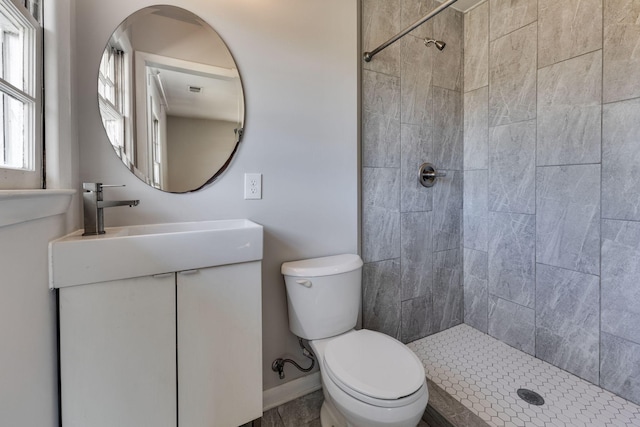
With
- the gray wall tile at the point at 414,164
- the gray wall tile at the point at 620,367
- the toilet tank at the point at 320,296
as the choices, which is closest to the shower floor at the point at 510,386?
the gray wall tile at the point at 620,367

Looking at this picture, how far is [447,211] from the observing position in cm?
208

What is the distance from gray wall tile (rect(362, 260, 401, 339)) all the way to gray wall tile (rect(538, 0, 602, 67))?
1531 mm

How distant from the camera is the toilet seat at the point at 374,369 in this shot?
0.96 metres

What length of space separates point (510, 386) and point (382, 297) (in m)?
0.81

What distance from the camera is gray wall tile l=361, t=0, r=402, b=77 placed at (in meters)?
1.68

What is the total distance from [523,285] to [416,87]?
1.48 m

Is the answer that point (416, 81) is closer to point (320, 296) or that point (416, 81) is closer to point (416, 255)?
point (416, 255)

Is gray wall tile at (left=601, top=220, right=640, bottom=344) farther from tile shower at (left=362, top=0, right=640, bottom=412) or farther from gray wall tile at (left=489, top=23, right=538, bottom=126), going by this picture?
gray wall tile at (left=489, top=23, right=538, bottom=126)

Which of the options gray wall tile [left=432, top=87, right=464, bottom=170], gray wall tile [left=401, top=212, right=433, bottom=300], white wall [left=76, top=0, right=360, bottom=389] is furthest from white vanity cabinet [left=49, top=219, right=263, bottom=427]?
gray wall tile [left=432, top=87, right=464, bottom=170]

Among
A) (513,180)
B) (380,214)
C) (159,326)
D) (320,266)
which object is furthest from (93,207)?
(513,180)

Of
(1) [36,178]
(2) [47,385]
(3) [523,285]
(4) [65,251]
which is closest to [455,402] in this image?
(3) [523,285]

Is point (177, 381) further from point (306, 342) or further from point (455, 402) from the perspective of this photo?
point (455, 402)

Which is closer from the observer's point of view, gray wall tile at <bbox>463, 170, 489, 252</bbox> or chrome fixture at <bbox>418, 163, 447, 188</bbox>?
chrome fixture at <bbox>418, 163, 447, 188</bbox>

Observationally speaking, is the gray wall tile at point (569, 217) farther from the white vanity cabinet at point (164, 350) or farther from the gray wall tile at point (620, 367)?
the white vanity cabinet at point (164, 350)
